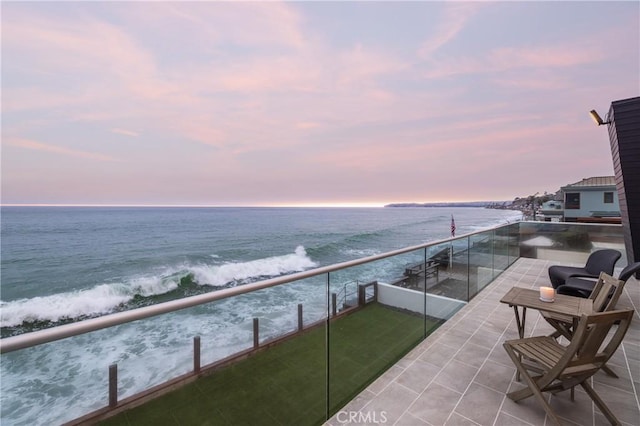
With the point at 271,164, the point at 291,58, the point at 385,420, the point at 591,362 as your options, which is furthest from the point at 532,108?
the point at 271,164

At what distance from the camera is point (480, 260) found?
4730 millimetres

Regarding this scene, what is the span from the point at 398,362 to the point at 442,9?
7.45 meters

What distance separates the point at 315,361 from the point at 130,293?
16.1 meters

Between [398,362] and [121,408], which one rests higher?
[121,408]

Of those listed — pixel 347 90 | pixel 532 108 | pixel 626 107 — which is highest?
pixel 347 90

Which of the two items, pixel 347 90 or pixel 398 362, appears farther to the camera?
pixel 347 90

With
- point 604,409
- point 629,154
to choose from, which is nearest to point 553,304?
point 604,409

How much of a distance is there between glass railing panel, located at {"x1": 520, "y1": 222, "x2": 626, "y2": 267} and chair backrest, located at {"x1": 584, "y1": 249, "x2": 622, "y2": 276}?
2.43 meters

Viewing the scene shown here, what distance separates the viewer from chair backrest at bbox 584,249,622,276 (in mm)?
4016

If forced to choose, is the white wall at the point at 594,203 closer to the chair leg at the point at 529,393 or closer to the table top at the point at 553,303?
the table top at the point at 553,303

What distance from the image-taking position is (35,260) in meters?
19.1

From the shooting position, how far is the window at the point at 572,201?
17.0m

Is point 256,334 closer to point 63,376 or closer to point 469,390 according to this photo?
point 63,376

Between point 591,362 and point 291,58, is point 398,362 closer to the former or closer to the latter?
point 591,362
